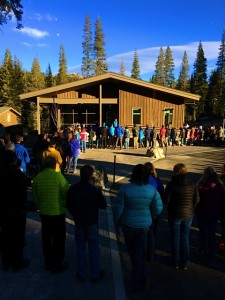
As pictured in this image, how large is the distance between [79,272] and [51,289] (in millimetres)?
471

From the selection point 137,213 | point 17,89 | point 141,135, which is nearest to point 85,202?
point 137,213

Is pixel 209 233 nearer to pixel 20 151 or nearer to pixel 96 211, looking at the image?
pixel 96 211

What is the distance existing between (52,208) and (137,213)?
1.37m

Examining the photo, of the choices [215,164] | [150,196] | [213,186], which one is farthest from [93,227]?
[215,164]

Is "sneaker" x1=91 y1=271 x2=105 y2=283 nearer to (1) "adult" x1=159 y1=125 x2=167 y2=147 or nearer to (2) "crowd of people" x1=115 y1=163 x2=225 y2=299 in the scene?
(2) "crowd of people" x1=115 y1=163 x2=225 y2=299

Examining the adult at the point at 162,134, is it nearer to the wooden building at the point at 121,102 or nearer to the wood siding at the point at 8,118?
the wooden building at the point at 121,102

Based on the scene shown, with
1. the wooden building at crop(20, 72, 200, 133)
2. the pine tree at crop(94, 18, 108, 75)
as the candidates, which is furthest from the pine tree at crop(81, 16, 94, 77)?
the wooden building at crop(20, 72, 200, 133)

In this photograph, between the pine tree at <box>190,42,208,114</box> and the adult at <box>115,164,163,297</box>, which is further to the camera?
the pine tree at <box>190,42,208,114</box>

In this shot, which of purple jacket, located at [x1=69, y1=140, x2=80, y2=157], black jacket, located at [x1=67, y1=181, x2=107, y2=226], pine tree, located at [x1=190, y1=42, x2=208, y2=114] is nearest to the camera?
black jacket, located at [x1=67, y1=181, x2=107, y2=226]

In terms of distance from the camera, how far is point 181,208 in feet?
16.5

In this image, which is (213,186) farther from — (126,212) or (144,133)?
(144,133)

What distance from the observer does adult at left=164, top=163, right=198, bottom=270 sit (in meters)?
5.04

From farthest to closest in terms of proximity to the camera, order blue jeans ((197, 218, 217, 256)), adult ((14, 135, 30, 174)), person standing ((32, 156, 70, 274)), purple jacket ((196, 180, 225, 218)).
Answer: adult ((14, 135, 30, 174)) < blue jeans ((197, 218, 217, 256)) < purple jacket ((196, 180, 225, 218)) < person standing ((32, 156, 70, 274))

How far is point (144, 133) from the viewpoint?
914 inches
